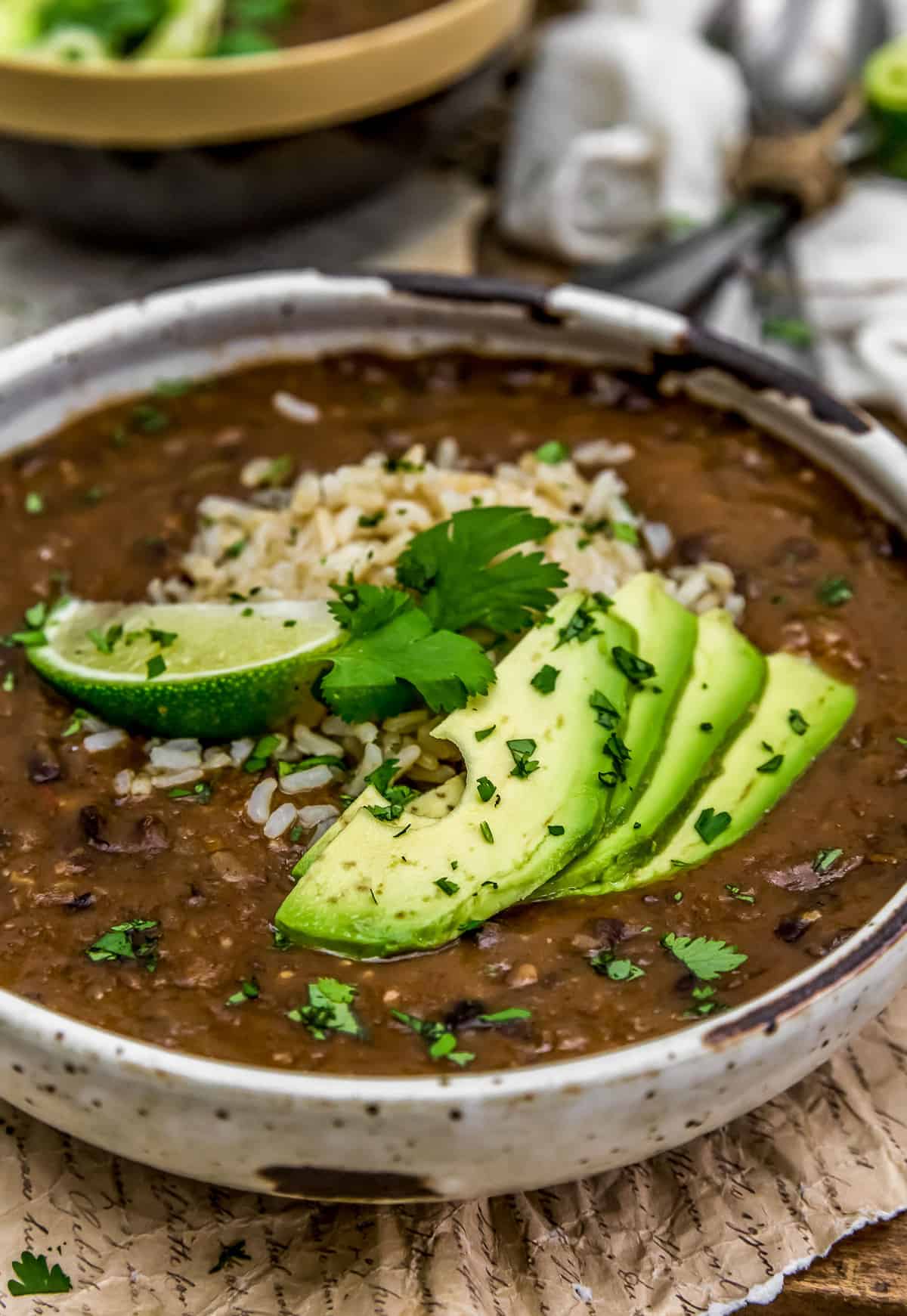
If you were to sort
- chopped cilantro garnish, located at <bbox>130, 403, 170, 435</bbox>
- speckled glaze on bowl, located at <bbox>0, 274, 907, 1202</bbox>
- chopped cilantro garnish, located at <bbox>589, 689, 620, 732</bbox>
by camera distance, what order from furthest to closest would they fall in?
chopped cilantro garnish, located at <bbox>130, 403, 170, 435</bbox>, chopped cilantro garnish, located at <bbox>589, 689, 620, 732</bbox>, speckled glaze on bowl, located at <bbox>0, 274, 907, 1202</bbox>

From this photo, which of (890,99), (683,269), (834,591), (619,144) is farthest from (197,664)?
(890,99)

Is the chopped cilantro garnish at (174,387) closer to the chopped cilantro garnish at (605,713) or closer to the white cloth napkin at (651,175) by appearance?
the chopped cilantro garnish at (605,713)

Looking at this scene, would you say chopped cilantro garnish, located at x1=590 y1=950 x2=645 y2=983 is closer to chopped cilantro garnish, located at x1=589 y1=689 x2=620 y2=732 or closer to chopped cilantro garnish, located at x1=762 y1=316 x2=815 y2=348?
chopped cilantro garnish, located at x1=589 y1=689 x2=620 y2=732

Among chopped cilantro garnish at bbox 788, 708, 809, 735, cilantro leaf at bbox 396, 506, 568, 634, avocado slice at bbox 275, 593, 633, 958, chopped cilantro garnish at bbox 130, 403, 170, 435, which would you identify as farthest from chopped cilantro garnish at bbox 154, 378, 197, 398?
chopped cilantro garnish at bbox 788, 708, 809, 735

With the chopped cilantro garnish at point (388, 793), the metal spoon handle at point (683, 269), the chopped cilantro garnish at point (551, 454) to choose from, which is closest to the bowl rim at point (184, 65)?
the metal spoon handle at point (683, 269)

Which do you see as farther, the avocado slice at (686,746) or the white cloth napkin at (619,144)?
the white cloth napkin at (619,144)

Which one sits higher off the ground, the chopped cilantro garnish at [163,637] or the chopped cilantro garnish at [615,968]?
the chopped cilantro garnish at [615,968]
